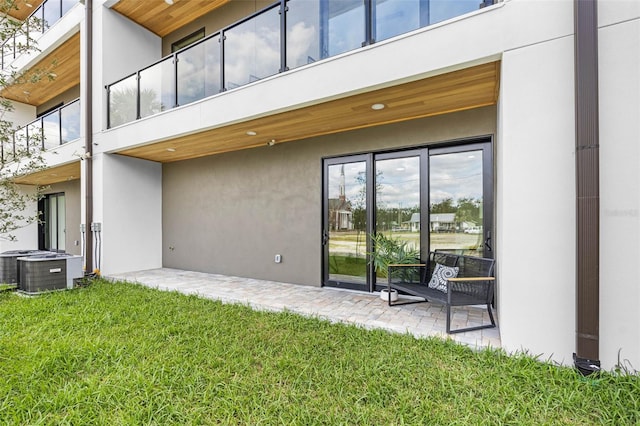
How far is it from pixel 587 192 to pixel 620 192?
11.1 inches

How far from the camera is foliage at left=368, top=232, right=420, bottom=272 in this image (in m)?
4.59

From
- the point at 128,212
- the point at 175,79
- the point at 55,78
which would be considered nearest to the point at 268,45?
the point at 175,79

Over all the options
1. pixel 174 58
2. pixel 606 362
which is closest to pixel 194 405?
pixel 606 362

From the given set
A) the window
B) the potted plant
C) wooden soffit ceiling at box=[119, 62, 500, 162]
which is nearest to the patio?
the potted plant

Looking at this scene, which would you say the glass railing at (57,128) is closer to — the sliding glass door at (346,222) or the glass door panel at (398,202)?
the sliding glass door at (346,222)

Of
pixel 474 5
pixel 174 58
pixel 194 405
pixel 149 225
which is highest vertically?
pixel 174 58

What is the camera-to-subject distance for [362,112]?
14.6 feet

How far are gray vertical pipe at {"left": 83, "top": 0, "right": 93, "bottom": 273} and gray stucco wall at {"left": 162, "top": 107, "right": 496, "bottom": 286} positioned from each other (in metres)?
1.57

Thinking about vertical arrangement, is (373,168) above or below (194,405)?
above

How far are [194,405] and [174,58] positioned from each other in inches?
230

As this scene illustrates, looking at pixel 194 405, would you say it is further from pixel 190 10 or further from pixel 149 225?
pixel 190 10

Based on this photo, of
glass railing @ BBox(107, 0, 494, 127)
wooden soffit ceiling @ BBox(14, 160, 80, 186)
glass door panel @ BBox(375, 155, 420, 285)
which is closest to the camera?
glass railing @ BBox(107, 0, 494, 127)

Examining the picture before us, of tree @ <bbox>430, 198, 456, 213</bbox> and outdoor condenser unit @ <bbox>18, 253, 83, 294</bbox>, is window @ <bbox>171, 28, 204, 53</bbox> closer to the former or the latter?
outdoor condenser unit @ <bbox>18, 253, 83, 294</bbox>

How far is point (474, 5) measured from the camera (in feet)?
10.6
